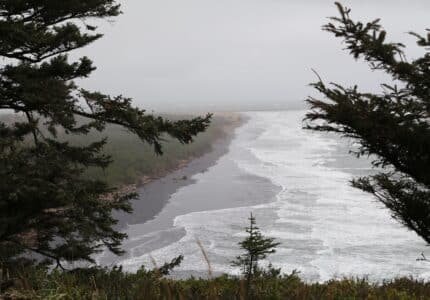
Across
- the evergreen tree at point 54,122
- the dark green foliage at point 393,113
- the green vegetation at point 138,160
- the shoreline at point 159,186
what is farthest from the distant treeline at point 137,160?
the dark green foliage at point 393,113

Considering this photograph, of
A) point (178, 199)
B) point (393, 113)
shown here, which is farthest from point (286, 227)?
point (393, 113)

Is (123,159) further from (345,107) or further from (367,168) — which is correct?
(345,107)

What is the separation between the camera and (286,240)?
18.8 m

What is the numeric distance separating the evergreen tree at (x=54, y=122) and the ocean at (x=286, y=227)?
3.41 m

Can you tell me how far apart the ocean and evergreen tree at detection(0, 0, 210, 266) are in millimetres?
3406

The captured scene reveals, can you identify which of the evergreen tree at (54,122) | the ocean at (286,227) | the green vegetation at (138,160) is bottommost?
the ocean at (286,227)

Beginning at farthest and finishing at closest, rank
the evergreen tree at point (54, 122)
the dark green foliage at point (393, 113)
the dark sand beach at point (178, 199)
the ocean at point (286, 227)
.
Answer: the dark sand beach at point (178, 199) < the ocean at point (286, 227) < the evergreen tree at point (54, 122) < the dark green foliage at point (393, 113)

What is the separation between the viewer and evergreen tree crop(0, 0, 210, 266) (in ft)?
25.8

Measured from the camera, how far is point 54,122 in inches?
356

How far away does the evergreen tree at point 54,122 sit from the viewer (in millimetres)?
7863

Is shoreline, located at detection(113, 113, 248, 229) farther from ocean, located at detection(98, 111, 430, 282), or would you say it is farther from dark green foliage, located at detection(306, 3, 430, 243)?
dark green foliage, located at detection(306, 3, 430, 243)

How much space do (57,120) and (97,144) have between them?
1236 mm

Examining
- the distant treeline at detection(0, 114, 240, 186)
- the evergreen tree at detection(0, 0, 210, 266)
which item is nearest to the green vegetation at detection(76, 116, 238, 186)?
the distant treeline at detection(0, 114, 240, 186)

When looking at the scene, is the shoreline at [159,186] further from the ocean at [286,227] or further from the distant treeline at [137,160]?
the ocean at [286,227]
